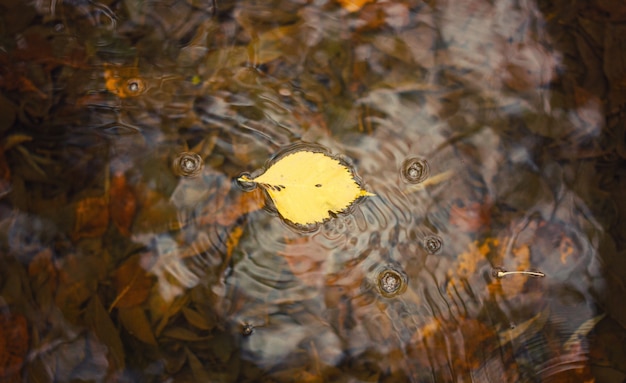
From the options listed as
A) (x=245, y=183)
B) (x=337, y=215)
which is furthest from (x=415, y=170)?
(x=245, y=183)

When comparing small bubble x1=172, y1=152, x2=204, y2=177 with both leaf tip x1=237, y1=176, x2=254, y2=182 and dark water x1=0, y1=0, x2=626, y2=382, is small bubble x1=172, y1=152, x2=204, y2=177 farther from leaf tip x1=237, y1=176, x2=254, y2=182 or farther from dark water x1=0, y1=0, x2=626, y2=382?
leaf tip x1=237, y1=176, x2=254, y2=182

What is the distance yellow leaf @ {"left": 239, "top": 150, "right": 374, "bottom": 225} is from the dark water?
72 millimetres

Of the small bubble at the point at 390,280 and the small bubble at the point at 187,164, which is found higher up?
the small bubble at the point at 187,164

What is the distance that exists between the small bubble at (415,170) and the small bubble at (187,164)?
2.62 feet

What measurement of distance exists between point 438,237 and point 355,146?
482 millimetres

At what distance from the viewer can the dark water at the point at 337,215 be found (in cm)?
201

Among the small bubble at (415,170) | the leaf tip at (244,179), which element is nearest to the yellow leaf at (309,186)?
the leaf tip at (244,179)

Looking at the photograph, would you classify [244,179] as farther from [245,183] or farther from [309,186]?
[309,186]

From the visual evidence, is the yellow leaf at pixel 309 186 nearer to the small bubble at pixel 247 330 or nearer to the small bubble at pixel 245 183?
the small bubble at pixel 245 183

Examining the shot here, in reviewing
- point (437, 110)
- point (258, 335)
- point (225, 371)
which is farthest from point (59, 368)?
point (437, 110)

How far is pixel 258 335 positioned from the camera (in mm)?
2012

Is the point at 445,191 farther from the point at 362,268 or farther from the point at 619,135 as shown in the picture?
the point at 619,135

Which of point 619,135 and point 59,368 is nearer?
point 59,368

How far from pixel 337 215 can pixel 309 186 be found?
0.59ft
